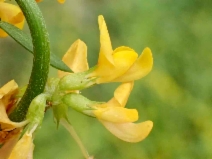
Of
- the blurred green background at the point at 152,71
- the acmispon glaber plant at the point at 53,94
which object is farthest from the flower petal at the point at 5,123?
the blurred green background at the point at 152,71

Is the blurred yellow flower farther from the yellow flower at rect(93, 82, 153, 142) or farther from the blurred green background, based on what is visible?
the blurred green background

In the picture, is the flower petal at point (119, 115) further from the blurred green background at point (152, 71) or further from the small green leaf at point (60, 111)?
the blurred green background at point (152, 71)

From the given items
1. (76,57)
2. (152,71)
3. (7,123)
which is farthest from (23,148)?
(152,71)

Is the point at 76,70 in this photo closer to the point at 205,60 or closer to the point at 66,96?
the point at 66,96

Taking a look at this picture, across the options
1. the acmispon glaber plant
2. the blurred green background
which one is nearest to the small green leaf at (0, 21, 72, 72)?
the acmispon glaber plant

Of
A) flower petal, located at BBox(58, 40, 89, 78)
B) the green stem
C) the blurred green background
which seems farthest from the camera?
the blurred green background

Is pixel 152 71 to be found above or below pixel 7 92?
below

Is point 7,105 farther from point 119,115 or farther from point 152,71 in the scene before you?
point 152,71

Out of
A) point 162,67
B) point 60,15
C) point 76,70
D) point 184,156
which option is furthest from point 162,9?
point 76,70
